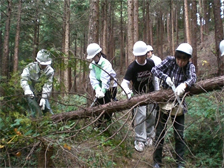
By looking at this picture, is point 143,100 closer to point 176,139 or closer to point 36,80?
point 176,139

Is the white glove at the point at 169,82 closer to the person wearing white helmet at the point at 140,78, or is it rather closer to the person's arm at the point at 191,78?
the person's arm at the point at 191,78

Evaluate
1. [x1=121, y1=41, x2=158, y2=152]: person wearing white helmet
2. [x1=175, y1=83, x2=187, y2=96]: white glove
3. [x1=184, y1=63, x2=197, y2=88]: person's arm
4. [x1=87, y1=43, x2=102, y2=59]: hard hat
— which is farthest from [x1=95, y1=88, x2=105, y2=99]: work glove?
[x1=184, y1=63, x2=197, y2=88]: person's arm

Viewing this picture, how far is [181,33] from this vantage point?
3147cm

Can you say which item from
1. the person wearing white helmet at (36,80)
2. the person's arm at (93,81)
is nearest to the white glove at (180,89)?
the person's arm at (93,81)

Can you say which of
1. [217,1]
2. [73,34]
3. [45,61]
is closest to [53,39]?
[73,34]

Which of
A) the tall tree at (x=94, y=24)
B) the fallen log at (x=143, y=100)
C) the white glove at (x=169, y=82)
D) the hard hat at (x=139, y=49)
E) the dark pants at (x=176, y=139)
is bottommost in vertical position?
the dark pants at (x=176, y=139)

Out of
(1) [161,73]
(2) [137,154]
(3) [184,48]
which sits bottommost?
(2) [137,154]

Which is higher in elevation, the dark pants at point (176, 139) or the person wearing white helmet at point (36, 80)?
the person wearing white helmet at point (36, 80)

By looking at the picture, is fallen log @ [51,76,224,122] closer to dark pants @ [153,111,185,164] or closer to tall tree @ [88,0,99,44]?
dark pants @ [153,111,185,164]

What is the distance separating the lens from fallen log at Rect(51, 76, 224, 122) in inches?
127

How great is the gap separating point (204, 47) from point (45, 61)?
2007cm

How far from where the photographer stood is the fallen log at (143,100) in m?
3.22

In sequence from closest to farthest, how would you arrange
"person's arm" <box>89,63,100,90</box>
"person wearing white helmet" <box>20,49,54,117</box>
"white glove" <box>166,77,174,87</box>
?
"white glove" <box>166,77,174,87</box> → "person wearing white helmet" <box>20,49,54,117</box> → "person's arm" <box>89,63,100,90</box>

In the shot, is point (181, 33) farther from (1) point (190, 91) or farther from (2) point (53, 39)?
(1) point (190, 91)
